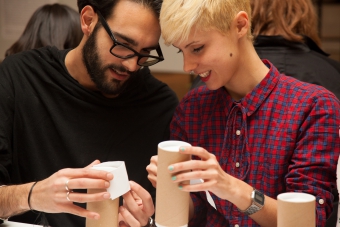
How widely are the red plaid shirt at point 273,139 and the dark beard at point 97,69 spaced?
370 millimetres

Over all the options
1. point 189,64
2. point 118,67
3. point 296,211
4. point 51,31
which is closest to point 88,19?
point 118,67

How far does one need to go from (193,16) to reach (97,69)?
610 mm

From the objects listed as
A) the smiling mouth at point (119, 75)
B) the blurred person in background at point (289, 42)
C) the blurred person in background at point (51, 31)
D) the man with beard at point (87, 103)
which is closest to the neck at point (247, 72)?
the man with beard at point (87, 103)

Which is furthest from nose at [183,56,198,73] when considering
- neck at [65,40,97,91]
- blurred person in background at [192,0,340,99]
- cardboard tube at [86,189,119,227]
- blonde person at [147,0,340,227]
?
blurred person in background at [192,0,340,99]

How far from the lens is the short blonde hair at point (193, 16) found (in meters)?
1.82

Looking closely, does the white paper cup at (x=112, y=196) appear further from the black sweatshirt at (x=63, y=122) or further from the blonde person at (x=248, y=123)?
the black sweatshirt at (x=63, y=122)

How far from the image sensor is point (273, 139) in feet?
6.23

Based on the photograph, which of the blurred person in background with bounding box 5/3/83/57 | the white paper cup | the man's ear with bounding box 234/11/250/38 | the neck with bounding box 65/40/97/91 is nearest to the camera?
the white paper cup

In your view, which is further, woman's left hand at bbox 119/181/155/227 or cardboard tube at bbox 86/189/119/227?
woman's left hand at bbox 119/181/155/227

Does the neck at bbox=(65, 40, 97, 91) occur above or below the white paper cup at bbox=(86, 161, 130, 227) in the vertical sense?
above

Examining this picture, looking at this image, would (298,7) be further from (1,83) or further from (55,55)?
(1,83)

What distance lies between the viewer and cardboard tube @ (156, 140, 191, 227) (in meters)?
1.59

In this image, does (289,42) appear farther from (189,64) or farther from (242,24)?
(189,64)

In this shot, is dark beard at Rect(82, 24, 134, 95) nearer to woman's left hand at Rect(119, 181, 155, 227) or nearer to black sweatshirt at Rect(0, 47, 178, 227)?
black sweatshirt at Rect(0, 47, 178, 227)
